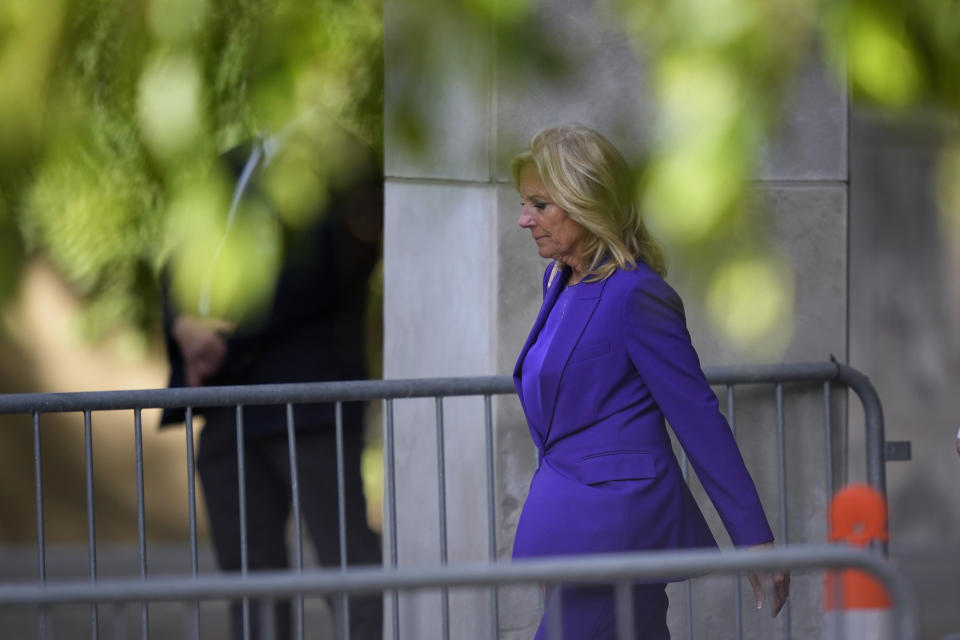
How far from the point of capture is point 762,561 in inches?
81.0

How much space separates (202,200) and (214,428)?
1884 mm

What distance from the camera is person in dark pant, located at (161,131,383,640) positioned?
4.33m

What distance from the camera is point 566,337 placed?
3111mm

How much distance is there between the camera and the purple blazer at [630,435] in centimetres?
302

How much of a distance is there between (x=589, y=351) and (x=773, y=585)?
60 centimetres

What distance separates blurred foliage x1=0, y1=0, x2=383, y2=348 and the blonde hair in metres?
0.47

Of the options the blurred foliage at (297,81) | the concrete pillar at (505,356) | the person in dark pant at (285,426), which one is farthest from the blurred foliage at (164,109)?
the person in dark pant at (285,426)

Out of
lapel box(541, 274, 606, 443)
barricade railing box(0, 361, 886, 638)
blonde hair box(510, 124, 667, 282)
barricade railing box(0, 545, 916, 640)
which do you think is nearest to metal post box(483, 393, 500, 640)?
barricade railing box(0, 361, 886, 638)

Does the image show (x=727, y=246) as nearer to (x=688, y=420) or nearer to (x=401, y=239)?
(x=688, y=420)

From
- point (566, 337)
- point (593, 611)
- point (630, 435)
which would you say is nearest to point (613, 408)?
point (630, 435)

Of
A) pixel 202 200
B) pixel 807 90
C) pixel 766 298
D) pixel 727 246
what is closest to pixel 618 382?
pixel 727 246

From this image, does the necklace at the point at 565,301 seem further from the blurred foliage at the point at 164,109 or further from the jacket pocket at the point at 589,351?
the blurred foliage at the point at 164,109

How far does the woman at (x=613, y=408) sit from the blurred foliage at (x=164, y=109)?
1.81 ft

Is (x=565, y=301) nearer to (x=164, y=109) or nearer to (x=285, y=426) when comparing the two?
(x=164, y=109)
